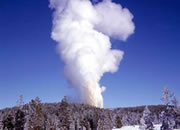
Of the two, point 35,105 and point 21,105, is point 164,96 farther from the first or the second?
point 21,105

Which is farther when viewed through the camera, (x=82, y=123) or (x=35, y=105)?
(x=82, y=123)

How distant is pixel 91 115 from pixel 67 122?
67865 mm

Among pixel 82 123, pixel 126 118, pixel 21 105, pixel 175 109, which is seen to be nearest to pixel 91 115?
pixel 82 123

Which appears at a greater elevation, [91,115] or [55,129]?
[91,115]

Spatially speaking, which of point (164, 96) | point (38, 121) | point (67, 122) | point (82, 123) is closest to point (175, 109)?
point (164, 96)

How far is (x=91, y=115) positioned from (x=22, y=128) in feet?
227

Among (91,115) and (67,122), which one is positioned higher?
(91,115)

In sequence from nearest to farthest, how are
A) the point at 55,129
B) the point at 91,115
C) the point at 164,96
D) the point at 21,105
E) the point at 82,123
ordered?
the point at 164,96
the point at 21,105
the point at 55,129
the point at 82,123
the point at 91,115

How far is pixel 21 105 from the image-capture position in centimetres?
8412

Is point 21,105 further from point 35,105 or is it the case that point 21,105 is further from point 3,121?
point 3,121

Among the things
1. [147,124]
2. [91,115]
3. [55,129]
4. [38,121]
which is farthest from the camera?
[91,115]

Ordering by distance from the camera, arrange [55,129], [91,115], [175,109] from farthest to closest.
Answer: [91,115] → [55,129] → [175,109]

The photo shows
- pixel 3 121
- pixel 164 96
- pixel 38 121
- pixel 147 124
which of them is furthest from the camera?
pixel 3 121

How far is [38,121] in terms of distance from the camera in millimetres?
78250
